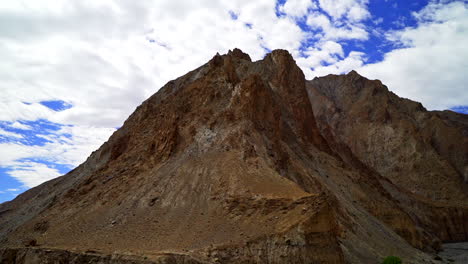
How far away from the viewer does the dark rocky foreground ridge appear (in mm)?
25031

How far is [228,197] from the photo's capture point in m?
30.0

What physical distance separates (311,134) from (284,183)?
92.2ft

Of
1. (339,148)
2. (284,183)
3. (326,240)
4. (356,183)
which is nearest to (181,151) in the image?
(284,183)

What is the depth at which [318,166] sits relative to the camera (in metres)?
48.4

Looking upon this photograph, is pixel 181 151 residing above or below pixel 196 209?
above

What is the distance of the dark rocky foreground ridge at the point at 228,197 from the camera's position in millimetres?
25031

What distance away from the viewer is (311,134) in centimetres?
5756

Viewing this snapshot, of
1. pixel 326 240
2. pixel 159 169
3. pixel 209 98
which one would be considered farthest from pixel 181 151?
pixel 326 240

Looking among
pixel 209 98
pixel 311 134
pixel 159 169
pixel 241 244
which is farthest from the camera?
pixel 311 134

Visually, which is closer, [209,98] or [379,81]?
[209,98]

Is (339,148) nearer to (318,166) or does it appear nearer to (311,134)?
(311,134)

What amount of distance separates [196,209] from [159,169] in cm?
953

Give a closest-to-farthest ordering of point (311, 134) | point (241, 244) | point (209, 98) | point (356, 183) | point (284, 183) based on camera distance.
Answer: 1. point (241, 244)
2. point (284, 183)
3. point (209, 98)
4. point (356, 183)
5. point (311, 134)

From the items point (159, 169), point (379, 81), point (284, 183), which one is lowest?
point (284, 183)
